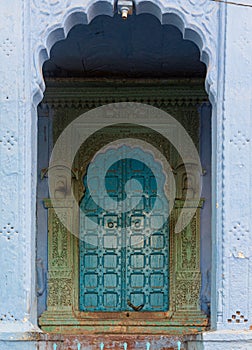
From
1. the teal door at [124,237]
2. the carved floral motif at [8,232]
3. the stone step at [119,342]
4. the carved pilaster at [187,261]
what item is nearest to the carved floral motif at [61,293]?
the teal door at [124,237]

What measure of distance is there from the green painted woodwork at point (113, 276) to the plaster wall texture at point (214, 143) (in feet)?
7.37

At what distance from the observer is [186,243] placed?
681cm

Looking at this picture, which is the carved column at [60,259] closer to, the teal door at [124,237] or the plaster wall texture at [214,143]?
the teal door at [124,237]

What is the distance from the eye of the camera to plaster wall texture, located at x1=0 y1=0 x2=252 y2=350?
4.34 meters

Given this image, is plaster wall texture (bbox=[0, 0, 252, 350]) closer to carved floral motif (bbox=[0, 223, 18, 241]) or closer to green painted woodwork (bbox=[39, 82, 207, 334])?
carved floral motif (bbox=[0, 223, 18, 241])

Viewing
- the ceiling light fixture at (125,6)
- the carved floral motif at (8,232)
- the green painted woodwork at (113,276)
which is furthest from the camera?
the green painted woodwork at (113,276)

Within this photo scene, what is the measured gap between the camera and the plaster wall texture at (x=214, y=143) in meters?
4.34

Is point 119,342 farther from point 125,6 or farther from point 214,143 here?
→ point 125,6

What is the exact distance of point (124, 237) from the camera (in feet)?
22.4

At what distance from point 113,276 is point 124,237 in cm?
45

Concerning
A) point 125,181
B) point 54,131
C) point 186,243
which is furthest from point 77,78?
point 186,243

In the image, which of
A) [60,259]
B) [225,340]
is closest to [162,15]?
[225,340]

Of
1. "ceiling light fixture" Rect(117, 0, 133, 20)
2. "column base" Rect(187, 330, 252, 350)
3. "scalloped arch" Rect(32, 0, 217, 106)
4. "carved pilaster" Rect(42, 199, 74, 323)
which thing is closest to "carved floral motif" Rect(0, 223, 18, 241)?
"scalloped arch" Rect(32, 0, 217, 106)

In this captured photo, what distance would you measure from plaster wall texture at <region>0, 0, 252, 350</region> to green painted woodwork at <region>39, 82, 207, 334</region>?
7.37ft
